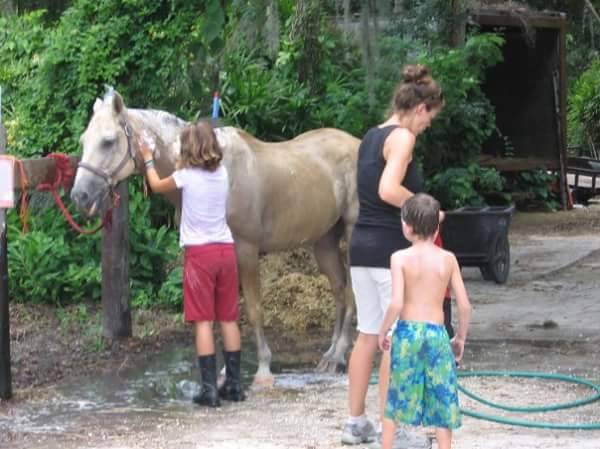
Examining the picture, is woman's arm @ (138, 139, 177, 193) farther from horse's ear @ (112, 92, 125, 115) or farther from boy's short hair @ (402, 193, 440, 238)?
boy's short hair @ (402, 193, 440, 238)

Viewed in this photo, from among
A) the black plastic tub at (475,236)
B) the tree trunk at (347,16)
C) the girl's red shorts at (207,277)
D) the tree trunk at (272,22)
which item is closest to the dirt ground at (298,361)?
the black plastic tub at (475,236)

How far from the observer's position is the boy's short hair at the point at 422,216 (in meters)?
5.54

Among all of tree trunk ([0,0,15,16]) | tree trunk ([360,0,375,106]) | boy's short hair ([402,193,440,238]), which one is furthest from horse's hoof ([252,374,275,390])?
tree trunk ([0,0,15,16])

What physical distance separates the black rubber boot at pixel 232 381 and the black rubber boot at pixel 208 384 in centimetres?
15

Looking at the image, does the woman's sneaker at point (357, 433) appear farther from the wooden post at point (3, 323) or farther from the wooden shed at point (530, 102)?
the wooden shed at point (530, 102)

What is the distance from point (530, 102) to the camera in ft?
69.3

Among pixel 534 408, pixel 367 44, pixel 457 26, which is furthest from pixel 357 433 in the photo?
pixel 457 26

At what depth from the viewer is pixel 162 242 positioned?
11023mm

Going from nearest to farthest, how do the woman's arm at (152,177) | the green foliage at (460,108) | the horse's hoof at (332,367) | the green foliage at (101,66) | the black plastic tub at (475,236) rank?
1. the woman's arm at (152,177)
2. the horse's hoof at (332,367)
3. the green foliage at (101,66)
4. the black plastic tub at (475,236)
5. the green foliage at (460,108)

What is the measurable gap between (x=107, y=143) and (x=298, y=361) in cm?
233

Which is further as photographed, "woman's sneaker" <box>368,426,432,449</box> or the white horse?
the white horse

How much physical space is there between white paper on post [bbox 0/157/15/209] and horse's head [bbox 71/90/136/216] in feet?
1.27

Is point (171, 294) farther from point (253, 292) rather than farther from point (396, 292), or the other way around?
point (396, 292)

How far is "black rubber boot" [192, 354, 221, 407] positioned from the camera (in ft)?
24.2
